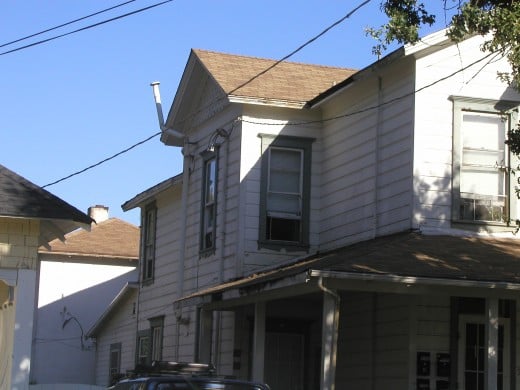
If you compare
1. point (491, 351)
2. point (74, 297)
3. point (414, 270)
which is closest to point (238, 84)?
point (414, 270)

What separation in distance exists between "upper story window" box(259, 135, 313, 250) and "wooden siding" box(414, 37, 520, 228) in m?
3.80

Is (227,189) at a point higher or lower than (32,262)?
higher

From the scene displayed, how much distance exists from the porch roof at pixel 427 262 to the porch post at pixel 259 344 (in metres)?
0.45

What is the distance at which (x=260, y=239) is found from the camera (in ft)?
64.7

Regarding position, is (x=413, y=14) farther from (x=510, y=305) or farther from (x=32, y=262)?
(x=32, y=262)

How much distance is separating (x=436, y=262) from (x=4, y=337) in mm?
6951

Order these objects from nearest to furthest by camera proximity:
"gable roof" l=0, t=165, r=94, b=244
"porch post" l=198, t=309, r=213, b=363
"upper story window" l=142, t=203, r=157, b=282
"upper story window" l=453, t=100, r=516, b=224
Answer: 1. "gable roof" l=0, t=165, r=94, b=244
2. "upper story window" l=453, t=100, r=516, b=224
3. "porch post" l=198, t=309, r=213, b=363
4. "upper story window" l=142, t=203, r=157, b=282

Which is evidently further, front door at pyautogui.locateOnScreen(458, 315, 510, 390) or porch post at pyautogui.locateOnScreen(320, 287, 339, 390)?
front door at pyautogui.locateOnScreen(458, 315, 510, 390)

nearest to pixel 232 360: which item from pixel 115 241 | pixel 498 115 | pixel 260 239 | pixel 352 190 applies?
pixel 260 239

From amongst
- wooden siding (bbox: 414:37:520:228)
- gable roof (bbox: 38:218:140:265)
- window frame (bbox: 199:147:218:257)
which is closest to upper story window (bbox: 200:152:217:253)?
window frame (bbox: 199:147:218:257)

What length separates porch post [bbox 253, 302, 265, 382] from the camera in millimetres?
16016

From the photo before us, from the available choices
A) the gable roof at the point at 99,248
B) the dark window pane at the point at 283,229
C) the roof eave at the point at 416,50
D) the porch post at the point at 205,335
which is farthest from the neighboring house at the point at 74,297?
the roof eave at the point at 416,50

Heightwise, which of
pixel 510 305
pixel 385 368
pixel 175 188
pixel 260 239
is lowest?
pixel 385 368

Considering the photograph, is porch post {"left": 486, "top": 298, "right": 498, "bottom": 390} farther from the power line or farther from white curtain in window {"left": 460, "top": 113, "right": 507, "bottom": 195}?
the power line
